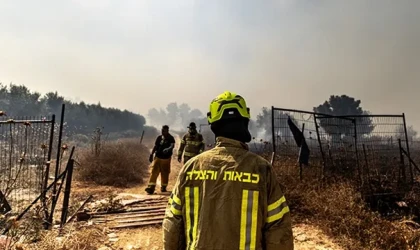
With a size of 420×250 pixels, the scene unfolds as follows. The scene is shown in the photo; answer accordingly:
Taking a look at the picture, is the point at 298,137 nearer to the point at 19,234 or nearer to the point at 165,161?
the point at 165,161

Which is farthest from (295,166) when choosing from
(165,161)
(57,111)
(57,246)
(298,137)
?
(57,111)

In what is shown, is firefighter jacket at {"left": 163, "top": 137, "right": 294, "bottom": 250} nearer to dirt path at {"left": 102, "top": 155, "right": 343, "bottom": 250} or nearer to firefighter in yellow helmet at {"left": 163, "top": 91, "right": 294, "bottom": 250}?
firefighter in yellow helmet at {"left": 163, "top": 91, "right": 294, "bottom": 250}

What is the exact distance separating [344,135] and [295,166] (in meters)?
1.99

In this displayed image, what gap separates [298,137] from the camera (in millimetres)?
8242

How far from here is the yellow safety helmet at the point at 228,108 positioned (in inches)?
72.1

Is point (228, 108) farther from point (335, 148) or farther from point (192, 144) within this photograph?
point (335, 148)

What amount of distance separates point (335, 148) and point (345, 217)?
3229 mm

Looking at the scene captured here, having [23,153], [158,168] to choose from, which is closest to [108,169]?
[158,168]

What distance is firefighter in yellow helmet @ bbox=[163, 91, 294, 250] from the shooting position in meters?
1.63

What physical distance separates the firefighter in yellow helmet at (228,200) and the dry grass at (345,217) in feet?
13.3

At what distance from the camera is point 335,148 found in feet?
28.0

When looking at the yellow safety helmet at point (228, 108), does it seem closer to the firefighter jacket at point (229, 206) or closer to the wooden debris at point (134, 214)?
the firefighter jacket at point (229, 206)

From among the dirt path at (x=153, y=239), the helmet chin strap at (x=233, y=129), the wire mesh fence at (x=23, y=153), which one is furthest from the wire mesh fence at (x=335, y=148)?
the helmet chin strap at (x=233, y=129)

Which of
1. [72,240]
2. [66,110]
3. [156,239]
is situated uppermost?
[66,110]
